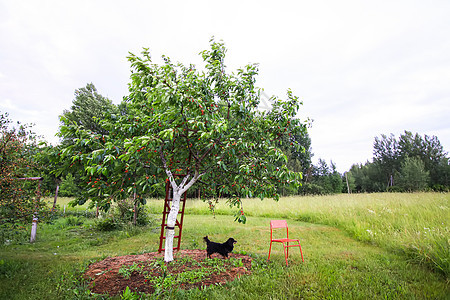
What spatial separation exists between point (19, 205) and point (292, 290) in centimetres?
561

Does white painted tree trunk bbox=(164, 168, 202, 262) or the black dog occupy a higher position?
white painted tree trunk bbox=(164, 168, 202, 262)

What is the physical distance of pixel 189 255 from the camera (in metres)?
5.93

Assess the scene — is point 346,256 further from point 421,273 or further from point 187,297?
point 187,297

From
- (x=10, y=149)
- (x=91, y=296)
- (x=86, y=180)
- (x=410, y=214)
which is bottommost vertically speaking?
(x=91, y=296)

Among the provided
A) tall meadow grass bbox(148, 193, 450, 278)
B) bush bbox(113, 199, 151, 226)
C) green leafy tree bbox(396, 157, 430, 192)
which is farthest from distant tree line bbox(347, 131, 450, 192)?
bush bbox(113, 199, 151, 226)

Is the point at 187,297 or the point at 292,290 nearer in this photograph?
the point at 187,297

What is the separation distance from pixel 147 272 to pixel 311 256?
416 cm

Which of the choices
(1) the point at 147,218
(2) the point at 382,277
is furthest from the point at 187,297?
(1) the point at 147,218

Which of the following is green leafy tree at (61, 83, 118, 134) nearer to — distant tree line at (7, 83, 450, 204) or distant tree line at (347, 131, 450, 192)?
distant tree line at (7, 83, 450, 204)

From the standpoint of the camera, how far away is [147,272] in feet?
15.6

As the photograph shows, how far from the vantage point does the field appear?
160 inches

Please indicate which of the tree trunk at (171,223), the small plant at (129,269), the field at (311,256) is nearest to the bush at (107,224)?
the field at (311,256)

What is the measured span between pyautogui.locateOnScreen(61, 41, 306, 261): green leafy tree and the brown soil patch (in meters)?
0.52

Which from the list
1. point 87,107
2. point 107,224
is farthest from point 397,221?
point 87,107
